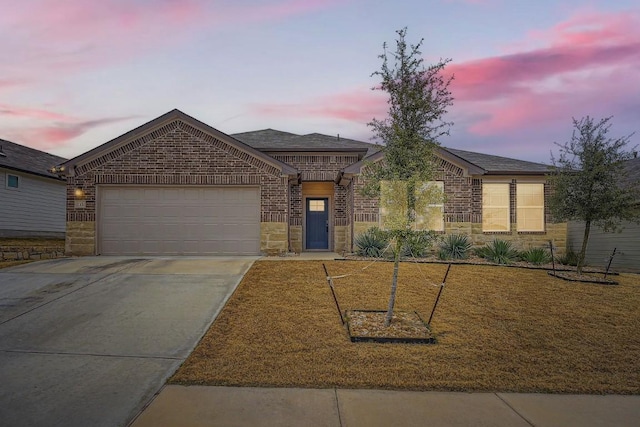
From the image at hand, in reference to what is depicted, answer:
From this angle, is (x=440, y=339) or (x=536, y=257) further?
(x=536, y=257)

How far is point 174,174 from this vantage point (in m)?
14.7

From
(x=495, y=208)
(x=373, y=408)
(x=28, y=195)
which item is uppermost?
(x=28, y=195)

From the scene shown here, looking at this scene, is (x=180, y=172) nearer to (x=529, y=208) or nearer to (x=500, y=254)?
(x=500, y=254)

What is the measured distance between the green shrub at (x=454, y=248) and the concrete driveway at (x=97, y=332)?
700cm

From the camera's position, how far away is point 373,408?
441cm

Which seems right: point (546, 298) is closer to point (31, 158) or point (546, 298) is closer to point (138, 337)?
point (138, 337)

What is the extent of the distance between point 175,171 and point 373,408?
12.3 m

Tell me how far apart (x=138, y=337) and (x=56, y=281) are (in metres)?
5.05

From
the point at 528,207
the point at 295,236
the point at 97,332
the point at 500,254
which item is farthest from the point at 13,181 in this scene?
the point at 528,207

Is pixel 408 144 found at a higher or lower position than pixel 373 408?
higher

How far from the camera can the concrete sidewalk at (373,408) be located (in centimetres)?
413

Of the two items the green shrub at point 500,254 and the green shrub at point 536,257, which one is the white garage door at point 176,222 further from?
the green shrub at point 536,257

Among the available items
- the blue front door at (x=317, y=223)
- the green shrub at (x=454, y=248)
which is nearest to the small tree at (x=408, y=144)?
the green shrub at (x=454, y=248)

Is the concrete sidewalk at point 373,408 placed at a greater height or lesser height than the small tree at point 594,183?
lesser
